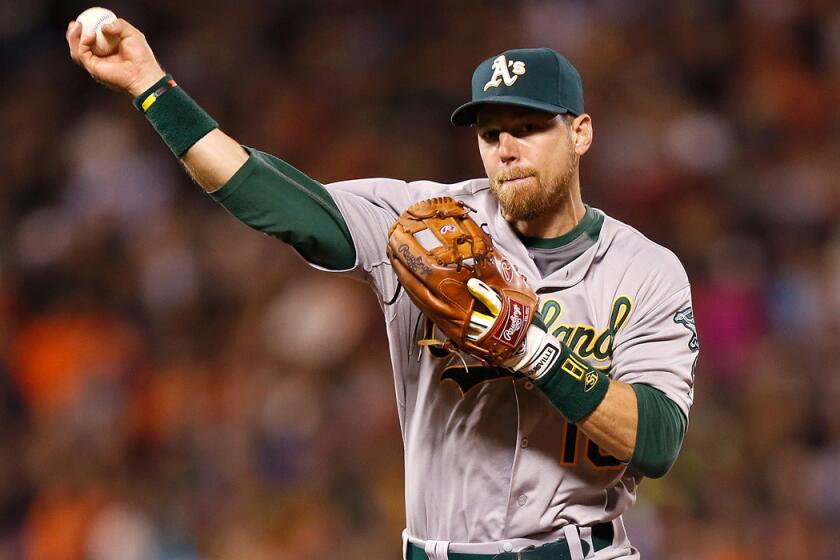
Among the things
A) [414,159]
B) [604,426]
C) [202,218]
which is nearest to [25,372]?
[202,218]

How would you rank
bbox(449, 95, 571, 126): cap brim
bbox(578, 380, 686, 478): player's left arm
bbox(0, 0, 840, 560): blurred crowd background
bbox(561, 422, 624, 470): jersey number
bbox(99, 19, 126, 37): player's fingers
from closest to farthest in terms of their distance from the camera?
bbox(99, 19, 126, 37): player's fingers < bbox(578, 380, 686, 478): player's left arm < bbox(449, 95, 571, 126): cap brim < bbox(561, 422, 624, 470): jersey number < bbox(0, 0, 840, 560): blurred crowd background

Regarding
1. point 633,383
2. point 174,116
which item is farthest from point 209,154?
point 633,383

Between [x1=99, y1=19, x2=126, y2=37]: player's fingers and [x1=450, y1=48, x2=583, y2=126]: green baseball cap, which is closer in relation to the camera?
[x1=99, y1=19, x2=126, y2=37]: player's fingers

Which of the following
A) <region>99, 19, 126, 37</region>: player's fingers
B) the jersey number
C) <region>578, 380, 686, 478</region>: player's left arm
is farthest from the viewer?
the jersey number

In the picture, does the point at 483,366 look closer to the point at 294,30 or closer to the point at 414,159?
the point at 414,159

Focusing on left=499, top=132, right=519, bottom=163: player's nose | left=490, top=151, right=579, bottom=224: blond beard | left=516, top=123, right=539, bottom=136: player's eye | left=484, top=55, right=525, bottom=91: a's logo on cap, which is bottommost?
left=490, top=151, right=579, bottom=224: blond beard

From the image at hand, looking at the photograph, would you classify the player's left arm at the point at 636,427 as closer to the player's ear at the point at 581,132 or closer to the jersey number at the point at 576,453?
the jersey number at the point at 576,453

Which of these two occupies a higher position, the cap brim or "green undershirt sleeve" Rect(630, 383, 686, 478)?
the cap brim

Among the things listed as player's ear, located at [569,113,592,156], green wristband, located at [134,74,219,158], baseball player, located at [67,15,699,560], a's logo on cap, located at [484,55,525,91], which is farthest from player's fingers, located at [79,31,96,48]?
player's ear, located at [569,113,592,156]

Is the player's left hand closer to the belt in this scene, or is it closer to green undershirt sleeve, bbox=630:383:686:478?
green undershirt sleeve, bbox=630:383:686:478
